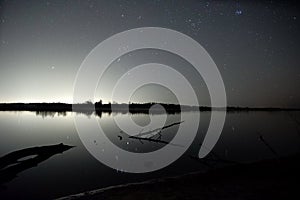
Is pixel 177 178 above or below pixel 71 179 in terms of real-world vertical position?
above

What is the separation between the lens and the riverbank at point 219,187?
760 cm

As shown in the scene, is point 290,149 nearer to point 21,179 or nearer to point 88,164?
point 88,164

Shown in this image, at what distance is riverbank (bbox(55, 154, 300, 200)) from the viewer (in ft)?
24.9

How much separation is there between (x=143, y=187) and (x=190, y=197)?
1966 millimetres

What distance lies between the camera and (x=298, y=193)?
293 inches

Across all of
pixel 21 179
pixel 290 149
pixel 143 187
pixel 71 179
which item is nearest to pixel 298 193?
pixel 143 187

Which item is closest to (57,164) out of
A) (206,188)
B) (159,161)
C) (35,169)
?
(35,169)

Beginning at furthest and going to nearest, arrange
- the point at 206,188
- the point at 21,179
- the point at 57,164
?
the point at 57,164, the point at 21,179, the point at 206,188

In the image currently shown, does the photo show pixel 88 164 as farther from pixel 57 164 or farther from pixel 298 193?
pixel 298 193

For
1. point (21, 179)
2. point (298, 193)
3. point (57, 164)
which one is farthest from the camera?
point (57, 164)

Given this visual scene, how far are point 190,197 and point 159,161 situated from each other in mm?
14076

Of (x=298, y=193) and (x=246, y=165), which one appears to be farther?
(x=246, y=165)

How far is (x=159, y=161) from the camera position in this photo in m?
21.4

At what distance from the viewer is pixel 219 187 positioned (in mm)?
8344
